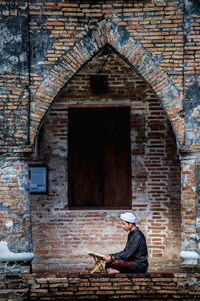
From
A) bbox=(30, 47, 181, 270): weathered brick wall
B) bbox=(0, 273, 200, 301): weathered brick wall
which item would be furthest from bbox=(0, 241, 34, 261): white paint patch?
bbox=(30, 47, 181, 270): weathered brick wall

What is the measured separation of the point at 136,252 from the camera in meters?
8.81

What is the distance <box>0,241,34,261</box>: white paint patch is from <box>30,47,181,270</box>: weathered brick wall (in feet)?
7.77

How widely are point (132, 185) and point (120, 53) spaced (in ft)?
11.1

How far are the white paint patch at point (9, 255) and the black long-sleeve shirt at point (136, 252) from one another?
1587 mm

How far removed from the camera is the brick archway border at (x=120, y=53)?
9.31m

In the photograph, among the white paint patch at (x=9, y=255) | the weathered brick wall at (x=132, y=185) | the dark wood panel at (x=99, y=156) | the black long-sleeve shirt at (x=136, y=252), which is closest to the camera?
the black long-sleeve shirt at (x=136, y=252)

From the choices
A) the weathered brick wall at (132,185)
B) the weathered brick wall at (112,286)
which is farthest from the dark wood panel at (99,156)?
the weathered brick wall at (112,286)

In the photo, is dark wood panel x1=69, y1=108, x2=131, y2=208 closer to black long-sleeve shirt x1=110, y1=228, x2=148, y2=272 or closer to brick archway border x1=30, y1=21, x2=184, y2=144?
brick archway border x1=30, y1=21, x2=184, y2=144

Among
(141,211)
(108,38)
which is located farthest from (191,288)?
(108,38)

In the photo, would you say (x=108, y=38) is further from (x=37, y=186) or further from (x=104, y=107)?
(x=37, y=186)

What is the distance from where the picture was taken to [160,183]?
11461 millimetres

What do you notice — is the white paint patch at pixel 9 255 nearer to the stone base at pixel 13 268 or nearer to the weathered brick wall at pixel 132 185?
the stone base at pixel 13 268

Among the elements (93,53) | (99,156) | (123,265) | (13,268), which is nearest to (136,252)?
(123,265)

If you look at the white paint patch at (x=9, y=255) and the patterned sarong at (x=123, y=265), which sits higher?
the white paint patch at (x=9, y=255)
